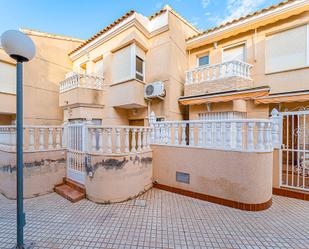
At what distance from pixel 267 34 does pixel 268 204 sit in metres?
7.98

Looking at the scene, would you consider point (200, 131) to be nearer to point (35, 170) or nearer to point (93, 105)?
point (35, 170)

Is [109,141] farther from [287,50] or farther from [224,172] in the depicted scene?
[287,50]

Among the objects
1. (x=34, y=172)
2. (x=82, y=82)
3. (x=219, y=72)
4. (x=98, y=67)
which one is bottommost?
(x=34, y=172)

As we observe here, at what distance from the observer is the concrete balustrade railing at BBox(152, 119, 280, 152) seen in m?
4.35

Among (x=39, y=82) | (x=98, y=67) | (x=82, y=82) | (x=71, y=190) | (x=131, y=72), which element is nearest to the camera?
(x=71, y=190)

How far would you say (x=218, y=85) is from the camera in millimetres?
7770

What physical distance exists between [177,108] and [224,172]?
4.86 metres

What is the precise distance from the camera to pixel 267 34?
786 centimetres

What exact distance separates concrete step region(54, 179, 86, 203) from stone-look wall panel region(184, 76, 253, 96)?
6.77 m

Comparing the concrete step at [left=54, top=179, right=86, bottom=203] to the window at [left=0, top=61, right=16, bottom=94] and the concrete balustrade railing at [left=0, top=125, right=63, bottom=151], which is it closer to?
the concrete balustrade railing at [left=0, top=125, right=63, bottom=151]

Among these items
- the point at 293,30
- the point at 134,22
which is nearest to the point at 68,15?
the point at 134,22

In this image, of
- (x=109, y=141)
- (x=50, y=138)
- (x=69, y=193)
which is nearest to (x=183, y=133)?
(x=109, y=141)

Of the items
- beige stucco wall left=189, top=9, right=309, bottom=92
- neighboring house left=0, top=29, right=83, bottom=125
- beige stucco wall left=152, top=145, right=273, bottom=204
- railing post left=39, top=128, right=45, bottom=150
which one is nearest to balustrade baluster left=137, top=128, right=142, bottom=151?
beige stucco wall left=152, top=145, right=273, bottom=204

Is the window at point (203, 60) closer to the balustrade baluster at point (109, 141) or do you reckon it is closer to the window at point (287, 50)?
the window at point (287, 50)
